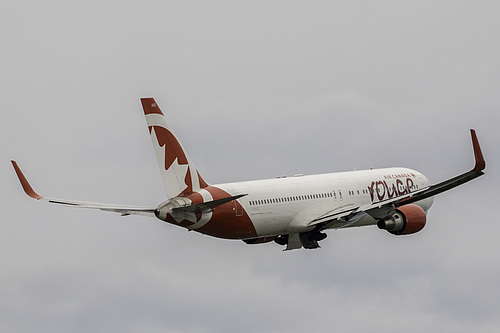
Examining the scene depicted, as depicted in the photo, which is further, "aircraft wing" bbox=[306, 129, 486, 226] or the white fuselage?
the white fuselage

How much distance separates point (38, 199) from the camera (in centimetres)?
8894

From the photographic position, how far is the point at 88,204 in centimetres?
8762

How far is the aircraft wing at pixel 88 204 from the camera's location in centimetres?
8506

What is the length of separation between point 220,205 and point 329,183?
12.1m

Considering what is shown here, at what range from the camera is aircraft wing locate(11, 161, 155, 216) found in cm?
8506

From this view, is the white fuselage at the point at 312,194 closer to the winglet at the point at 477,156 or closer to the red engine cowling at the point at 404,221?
the red engine cowling at the point at 404,221

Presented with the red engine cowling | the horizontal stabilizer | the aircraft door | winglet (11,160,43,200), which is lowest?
the red engine cowling

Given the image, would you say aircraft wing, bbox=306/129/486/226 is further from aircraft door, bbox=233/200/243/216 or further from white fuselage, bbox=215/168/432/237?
aircraft door, bbox=233/200/243/216

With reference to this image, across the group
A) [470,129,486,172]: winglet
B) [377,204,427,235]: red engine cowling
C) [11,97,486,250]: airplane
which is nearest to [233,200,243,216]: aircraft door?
[11,97,486,250]: airplane

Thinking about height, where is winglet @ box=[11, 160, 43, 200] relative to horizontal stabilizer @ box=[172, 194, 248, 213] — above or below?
above

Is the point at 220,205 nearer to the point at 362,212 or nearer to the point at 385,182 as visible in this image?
the point at 362,212

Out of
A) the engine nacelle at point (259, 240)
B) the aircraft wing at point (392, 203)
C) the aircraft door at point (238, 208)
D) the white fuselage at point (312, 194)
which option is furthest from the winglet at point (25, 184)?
the aircraft wing at point (392, 203)

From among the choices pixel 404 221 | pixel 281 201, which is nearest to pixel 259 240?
pixel 281 201

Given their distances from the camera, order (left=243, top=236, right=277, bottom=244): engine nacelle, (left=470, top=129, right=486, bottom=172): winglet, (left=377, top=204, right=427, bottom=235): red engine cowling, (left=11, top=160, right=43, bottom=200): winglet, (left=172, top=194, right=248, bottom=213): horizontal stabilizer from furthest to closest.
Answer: (left=243, top=236, right=277, bottom=244): engine nacelle, (left=377, top=204, right=427, bottom=235): red engine cowling, (left=11, top=160, right=43, bottom=200): winglet, (left=172, top=194, right=248, bottom=213): horizontal stabilizer, (left=470, top=129, right=486, bottom=172): winglet
